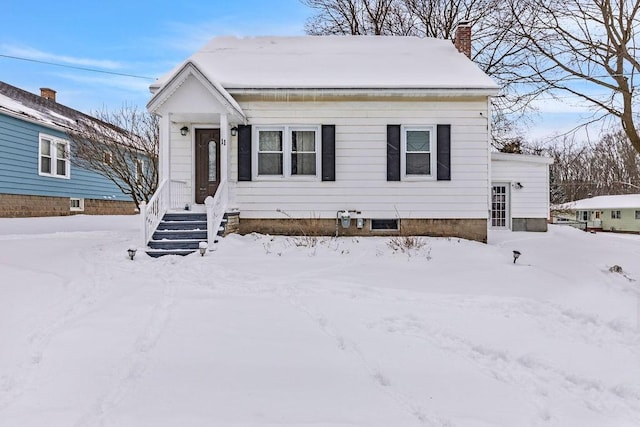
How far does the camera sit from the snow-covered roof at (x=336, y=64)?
424 inches

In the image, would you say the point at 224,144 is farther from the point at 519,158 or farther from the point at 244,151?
the point at 519,158

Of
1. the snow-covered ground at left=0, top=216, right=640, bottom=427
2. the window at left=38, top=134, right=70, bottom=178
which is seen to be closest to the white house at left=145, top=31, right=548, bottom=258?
the snow-covered ground at left=0, top=216, right=640, bottom=427

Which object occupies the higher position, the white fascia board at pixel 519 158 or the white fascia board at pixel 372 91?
the white fascia board at pixel 372 91

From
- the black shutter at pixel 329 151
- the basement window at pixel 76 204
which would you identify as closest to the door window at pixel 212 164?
the black shutter at pixel 329 151

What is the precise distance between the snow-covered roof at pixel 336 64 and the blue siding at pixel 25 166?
329 inches

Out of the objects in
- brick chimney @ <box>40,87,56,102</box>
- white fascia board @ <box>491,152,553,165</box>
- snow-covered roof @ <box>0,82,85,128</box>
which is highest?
brick chimney @ <box>40,87,56,102</box>

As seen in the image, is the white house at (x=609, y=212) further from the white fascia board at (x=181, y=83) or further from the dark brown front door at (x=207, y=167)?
the white fascia board at (x=181, y=83)

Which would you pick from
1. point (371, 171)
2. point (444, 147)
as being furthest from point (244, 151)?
point (444, 147)

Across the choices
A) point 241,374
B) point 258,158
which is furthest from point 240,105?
point 241,374

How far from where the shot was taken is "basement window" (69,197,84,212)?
62.5ft

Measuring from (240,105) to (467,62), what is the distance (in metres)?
6.73

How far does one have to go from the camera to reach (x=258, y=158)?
11.1 meters

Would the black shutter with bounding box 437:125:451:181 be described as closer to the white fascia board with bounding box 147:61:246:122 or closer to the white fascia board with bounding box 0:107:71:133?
the white fascia board with bounding box 147:61:246:122

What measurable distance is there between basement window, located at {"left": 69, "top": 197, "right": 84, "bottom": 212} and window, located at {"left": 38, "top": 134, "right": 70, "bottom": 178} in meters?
1.42
